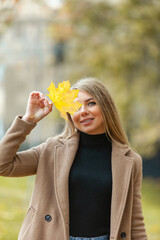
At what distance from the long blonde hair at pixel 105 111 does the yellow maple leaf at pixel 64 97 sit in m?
0.14

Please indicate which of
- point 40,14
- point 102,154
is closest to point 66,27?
point 40,14

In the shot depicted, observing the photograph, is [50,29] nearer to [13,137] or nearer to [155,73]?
[155,73]

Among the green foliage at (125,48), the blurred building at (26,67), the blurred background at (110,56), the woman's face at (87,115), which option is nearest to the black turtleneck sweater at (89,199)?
the woman's face at (87,115)

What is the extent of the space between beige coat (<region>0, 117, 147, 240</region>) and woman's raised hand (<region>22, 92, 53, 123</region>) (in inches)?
2.0

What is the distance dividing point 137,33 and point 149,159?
13.1 ft

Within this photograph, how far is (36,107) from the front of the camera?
1946 mm

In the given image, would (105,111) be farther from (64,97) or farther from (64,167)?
(64,167)

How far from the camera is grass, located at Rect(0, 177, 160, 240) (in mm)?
4954

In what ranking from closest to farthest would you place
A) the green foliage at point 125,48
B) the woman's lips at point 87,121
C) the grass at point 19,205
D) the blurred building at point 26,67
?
the woman's lips at point 87,121 < the grass at point 19,205 < the green foliage at point 125,48 < the blurred building at point 26,67

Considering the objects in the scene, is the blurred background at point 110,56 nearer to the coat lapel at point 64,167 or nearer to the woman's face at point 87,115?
the coat lapel at point 64,167

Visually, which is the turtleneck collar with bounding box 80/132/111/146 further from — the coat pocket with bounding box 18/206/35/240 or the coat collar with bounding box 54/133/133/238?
the coat pocket with bounding box 18/206/35/240

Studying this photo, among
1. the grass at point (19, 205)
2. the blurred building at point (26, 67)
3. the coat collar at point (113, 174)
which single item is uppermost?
the blurred building at point (26, 67)

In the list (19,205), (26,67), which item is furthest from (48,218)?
(26,67)

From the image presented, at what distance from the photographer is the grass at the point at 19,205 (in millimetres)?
4954
